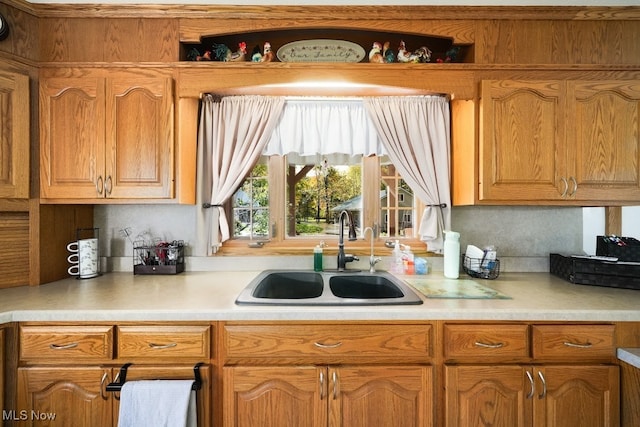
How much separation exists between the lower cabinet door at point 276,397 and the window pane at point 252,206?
1.03m

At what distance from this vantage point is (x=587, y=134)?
1745mm

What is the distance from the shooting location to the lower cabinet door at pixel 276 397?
1.35 m

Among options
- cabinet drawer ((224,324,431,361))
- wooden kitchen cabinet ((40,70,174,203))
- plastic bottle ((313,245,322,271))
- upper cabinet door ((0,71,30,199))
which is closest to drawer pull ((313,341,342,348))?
cabinet drawer ((224,324,431,361))

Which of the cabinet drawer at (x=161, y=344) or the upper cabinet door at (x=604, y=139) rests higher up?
the upper cabinet door at (x=604, y=139)

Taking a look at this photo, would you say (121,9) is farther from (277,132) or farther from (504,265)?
(504,265)

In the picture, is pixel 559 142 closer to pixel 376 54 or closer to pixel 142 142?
pixel 376 54

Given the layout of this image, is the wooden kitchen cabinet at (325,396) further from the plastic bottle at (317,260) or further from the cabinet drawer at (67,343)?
the plastic bottle at (317,260)

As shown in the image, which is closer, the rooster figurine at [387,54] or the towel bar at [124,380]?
the towel bar at [124,380]

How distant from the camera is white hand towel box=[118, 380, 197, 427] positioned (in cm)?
128

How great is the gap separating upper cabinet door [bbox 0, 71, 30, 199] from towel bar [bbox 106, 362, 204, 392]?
1.10 metres

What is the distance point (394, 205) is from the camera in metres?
2.25

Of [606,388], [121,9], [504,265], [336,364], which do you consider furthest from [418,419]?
[121,9]

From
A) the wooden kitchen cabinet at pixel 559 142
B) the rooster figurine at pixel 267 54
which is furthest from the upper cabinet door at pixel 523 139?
the rooster figurine at pixel 267 54

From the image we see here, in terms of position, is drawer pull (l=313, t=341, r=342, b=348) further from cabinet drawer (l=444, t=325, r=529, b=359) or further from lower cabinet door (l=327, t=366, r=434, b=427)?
cabinet drawer (l=444, t=325, r=529, b=359)
